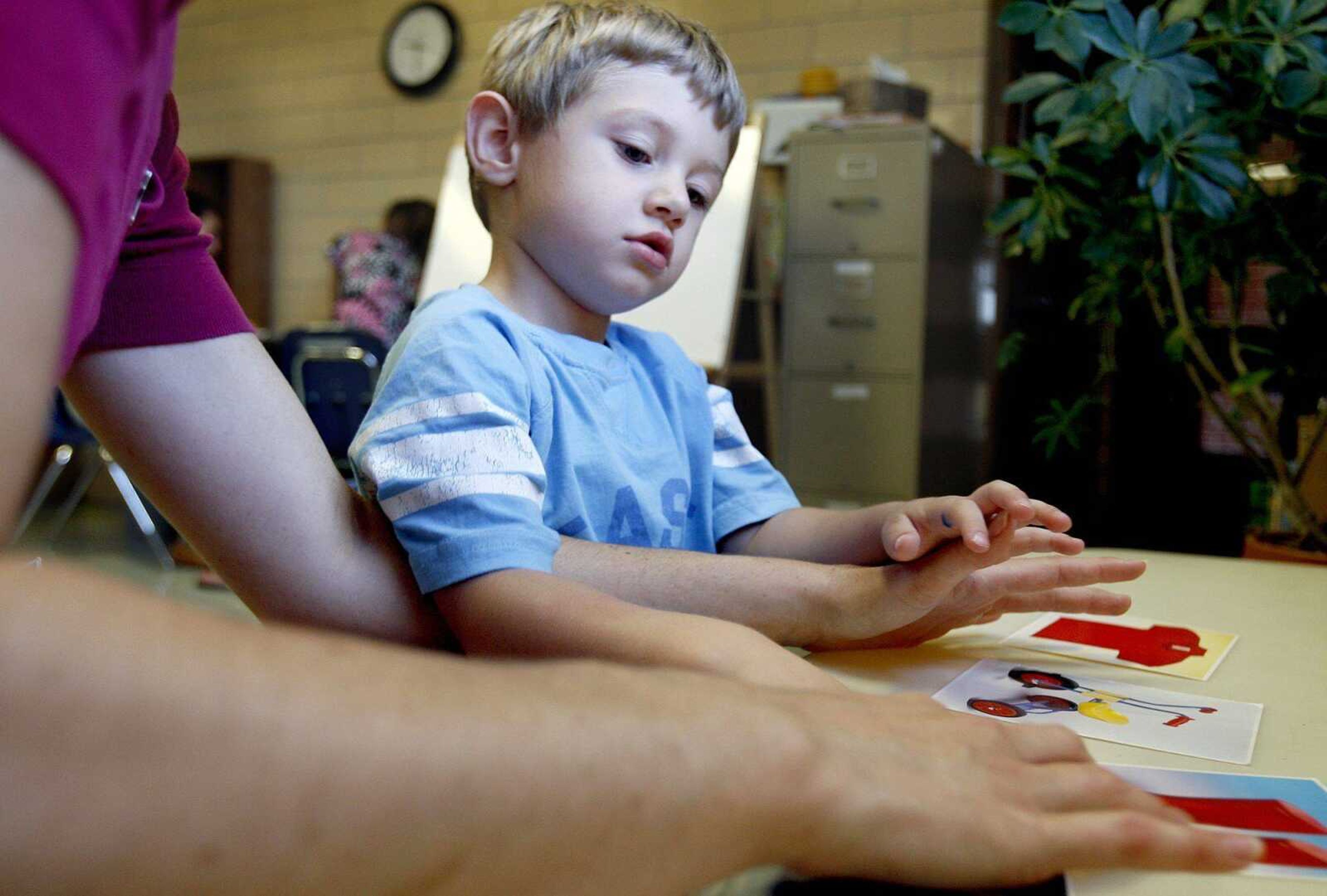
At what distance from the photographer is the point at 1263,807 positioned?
0.46 meters

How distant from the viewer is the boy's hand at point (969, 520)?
0.69m

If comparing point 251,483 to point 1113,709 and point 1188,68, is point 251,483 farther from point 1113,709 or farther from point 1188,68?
point 1188,68

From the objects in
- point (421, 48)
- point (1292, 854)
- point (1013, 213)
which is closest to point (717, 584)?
point (1292, 854)

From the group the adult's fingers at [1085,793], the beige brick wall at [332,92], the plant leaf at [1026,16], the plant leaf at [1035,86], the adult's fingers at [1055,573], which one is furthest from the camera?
the beige brick wall at [332,92]

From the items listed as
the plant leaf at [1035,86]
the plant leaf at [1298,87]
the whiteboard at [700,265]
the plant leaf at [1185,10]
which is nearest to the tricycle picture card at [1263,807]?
the plant leaf at [1298,87]

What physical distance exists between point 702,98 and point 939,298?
9.71ft

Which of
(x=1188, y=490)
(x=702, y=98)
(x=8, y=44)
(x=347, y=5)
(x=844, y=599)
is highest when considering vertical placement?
(x=347, y=5)

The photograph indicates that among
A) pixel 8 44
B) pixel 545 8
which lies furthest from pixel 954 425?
pixel 8 44

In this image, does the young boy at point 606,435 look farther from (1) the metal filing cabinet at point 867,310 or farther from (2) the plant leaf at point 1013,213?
(1) the metal filing cabinet at point 867,310

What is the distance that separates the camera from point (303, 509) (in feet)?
2.40

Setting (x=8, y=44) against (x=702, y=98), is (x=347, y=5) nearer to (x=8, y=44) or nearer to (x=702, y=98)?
(x=702, y=98)

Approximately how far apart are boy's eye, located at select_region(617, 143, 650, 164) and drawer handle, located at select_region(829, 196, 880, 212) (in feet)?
9.29

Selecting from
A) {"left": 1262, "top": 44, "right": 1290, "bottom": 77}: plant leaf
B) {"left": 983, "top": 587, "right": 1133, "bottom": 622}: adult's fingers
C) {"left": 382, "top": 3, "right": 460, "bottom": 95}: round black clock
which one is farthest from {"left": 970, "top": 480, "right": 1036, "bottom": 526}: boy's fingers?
{"left": 382, "top": 3, "right": 460, "bottom": 95}: round black clock

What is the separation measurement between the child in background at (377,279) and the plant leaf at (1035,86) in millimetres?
3113
